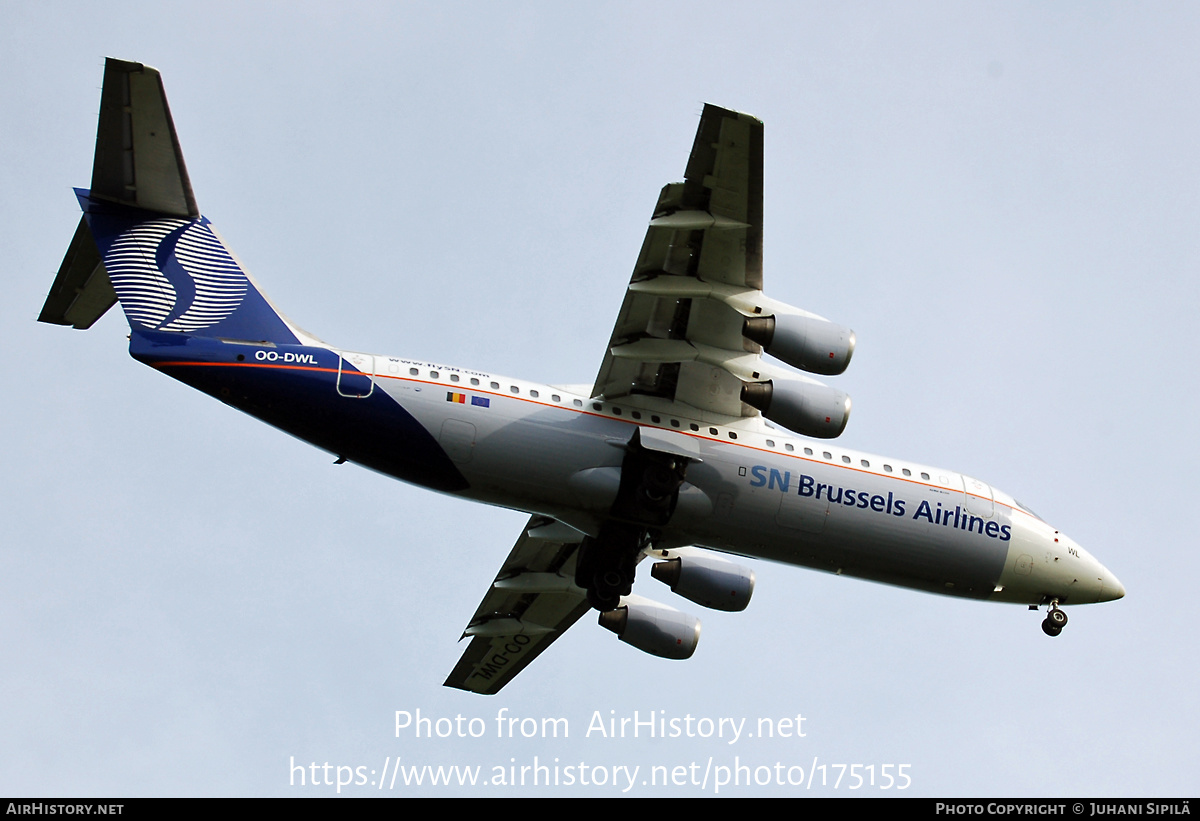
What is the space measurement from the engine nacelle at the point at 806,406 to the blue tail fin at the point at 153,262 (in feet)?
20.1

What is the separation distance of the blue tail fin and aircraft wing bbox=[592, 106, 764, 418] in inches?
174

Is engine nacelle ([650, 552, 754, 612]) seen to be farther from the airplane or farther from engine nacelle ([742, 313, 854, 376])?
engine nacelle ([742, 313, 854, 376])

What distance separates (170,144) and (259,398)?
328 cm

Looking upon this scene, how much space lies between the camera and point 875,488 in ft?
61.7

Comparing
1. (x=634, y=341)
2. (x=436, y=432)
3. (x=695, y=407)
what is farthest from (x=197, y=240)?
(x=695, y=407)

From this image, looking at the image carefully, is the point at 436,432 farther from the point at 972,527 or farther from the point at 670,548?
the point at 972,527

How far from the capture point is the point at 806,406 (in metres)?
17.4

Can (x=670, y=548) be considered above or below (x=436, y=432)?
below

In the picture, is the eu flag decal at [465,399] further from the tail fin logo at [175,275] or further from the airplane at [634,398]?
the tail fin logo at [175,275]

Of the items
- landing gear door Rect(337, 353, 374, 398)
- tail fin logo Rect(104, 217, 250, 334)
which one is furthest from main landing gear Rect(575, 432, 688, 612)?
tail fin logo Rect(104, 217, 250, 334)

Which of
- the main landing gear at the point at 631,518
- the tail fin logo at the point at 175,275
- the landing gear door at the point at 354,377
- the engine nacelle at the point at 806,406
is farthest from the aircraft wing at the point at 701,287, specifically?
the tail fin logo at the point at 175,275

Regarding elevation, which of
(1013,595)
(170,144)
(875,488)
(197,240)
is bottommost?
(1013,595)
